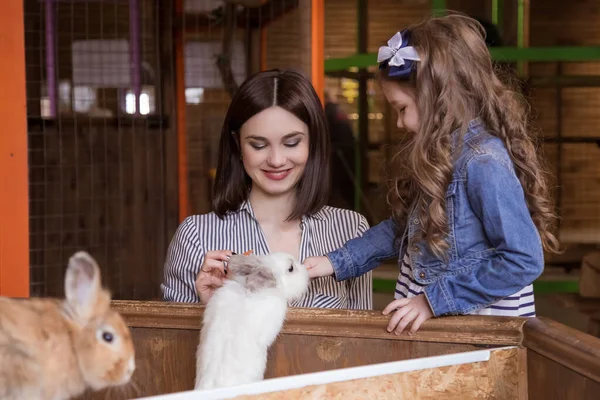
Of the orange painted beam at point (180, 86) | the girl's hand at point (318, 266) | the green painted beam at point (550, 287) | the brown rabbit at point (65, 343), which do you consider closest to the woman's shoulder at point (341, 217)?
the girl's hand at point (318, 266)

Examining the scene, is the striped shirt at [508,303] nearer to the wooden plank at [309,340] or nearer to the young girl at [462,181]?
the young girl at [462,181]

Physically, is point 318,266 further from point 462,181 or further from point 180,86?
point 180,86

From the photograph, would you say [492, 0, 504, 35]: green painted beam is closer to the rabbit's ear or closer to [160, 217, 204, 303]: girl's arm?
[160, 217, 204, 303]: girl's arm

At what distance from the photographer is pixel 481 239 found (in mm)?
1491

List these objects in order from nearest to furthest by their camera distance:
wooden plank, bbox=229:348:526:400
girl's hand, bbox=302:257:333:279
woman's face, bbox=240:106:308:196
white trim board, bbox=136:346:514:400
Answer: white trim board, bbox=136:346:514:400, wooden plank, bbox=229:348:526:400, girl's hand, bbox=302:257:333:279, woman's face, bbox=240:106:308:196

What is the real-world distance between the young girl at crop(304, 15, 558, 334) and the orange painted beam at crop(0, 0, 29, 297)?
112 cm

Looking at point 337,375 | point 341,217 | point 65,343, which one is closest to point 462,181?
point 337,375

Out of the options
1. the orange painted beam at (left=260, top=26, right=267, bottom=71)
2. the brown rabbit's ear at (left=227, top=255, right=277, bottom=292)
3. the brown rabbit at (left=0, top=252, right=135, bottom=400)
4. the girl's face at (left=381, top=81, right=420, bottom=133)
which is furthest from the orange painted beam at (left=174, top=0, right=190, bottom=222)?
the brown rabbit at (left=0, top=252, right=135, bottom=400)

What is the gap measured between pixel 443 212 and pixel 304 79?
612 mm

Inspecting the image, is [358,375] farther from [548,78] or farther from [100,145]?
[548,78]

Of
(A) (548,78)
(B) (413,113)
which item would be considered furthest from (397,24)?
(B) (413,113)

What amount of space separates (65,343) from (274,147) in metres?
1.11

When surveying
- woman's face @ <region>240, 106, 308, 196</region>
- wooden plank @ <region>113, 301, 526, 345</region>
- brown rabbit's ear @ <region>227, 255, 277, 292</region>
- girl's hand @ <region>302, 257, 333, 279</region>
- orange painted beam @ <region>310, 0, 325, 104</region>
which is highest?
orange painted beam @ <region>310, 0, 325, 104</region>

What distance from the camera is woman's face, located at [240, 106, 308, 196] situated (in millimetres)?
1852
